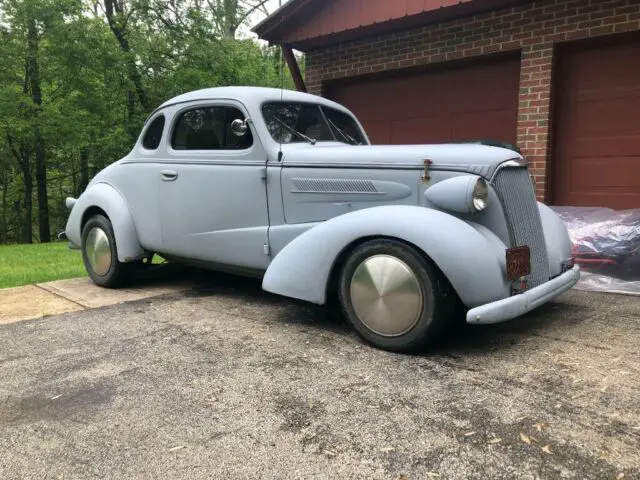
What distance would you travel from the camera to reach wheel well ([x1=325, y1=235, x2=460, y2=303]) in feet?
10.4

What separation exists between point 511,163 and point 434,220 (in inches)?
29.7

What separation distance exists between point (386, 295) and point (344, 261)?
41cm

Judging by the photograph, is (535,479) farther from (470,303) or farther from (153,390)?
(153,390)

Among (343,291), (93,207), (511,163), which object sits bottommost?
(343,291)

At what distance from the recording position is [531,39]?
6.20 meters

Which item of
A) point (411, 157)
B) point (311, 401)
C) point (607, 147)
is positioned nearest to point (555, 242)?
point (411, 157)

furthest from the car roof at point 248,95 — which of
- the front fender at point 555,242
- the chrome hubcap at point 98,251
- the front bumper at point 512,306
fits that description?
the front bumper at point 512,306

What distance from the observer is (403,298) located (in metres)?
3.19

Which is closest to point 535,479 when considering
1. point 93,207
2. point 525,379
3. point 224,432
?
point 525,379

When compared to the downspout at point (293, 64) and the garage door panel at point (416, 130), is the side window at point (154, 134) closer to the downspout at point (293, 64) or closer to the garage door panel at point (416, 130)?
the downspout at point (293, 64)

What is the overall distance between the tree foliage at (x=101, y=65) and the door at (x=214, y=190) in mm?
11592

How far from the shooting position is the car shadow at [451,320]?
11.3ft

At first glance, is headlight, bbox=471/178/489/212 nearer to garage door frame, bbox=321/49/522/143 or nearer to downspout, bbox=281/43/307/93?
garage door frame, bbox=321/49/522/143

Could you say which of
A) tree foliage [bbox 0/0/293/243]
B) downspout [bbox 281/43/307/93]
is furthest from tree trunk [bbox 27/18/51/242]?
downspout [bbox 281/43/307/93]
